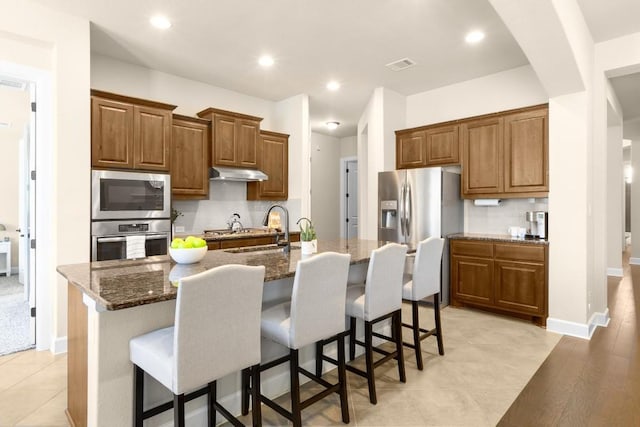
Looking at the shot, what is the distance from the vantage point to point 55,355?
3127mm

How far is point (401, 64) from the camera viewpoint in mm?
4293

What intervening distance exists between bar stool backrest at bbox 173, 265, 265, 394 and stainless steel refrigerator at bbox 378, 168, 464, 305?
331 centimetres

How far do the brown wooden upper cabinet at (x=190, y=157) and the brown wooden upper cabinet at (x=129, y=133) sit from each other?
345 millimetres

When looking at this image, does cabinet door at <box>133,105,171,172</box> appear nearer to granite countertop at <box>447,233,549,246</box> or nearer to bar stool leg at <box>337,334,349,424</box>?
bar stool leg at <box>337,334,349,424</box>

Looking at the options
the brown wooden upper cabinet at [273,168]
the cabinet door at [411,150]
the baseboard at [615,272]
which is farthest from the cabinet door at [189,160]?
the baseboard at [615,272]

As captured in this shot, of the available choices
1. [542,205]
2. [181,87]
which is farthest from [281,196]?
[542,205]

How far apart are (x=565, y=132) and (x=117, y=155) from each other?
4.49 m

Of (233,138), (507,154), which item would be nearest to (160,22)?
(233,138)

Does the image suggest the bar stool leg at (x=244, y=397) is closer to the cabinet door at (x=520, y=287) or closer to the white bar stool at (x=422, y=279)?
the white bar stool at (x=422, y=279)

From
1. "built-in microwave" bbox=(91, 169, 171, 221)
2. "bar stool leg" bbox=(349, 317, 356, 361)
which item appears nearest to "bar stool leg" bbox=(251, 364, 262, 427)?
"bar stool leg" bbox=(349, 317, 356, 361)

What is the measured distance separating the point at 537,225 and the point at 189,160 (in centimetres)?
426

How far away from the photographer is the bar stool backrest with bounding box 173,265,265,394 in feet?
4.73

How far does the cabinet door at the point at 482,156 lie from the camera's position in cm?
429

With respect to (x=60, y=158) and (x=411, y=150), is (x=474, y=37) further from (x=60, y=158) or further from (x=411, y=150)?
(x=60, y=158)
